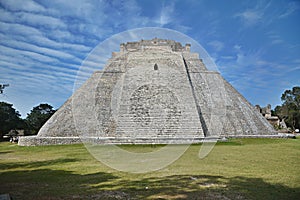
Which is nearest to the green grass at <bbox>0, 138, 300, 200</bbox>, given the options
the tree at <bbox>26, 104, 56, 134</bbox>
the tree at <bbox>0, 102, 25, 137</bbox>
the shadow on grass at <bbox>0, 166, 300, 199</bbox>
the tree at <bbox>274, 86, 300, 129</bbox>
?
the shadow on grass at <bbox>0, 166, 300, 199</bbox>

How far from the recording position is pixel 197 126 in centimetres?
1794

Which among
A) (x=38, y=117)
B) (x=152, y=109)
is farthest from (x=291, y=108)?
(x=38, y=117)

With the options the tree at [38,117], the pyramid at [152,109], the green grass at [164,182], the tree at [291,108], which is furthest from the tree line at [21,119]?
the tree at [291,108]

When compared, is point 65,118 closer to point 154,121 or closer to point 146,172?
point 154,121

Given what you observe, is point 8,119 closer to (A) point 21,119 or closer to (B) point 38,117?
(A) point 21,119

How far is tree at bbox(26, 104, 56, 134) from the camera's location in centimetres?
3823

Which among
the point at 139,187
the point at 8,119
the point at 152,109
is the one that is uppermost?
the point at 8,119

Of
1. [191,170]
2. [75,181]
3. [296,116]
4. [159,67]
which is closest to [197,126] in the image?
[159,67]

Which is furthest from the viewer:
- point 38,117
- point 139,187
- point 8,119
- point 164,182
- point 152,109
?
point 38,117

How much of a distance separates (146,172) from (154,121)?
10.7m

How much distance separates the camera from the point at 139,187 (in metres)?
5.93

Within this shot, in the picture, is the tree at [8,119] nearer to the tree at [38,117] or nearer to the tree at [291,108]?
the tree at [38,117]

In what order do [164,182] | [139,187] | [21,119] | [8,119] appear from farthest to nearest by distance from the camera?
1. [21,119]
2. [8,119]
3. [164,182]
4. [139,187]

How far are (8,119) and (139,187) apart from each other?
1285 inches
